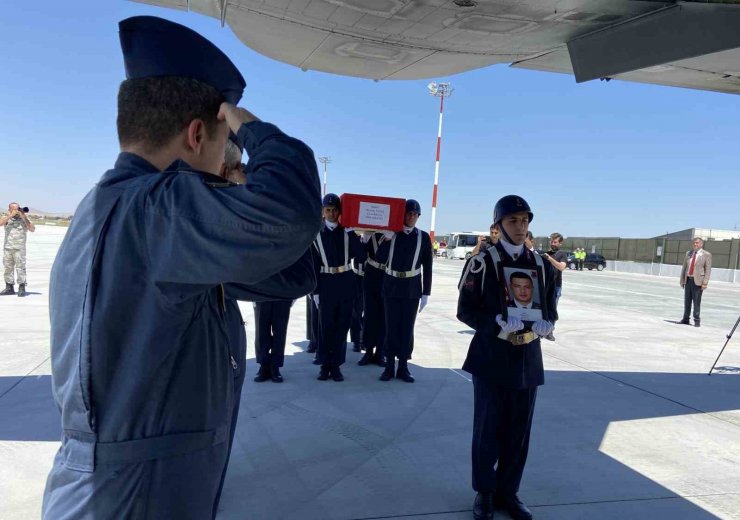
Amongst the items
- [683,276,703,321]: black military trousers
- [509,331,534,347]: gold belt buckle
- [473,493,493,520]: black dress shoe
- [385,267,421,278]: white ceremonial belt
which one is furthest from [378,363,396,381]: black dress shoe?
[683,276,703,321]: black military trousers

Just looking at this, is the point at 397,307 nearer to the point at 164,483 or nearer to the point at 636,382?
the point at 636,382

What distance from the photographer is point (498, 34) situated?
338 centimetres

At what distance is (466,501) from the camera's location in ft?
10.1

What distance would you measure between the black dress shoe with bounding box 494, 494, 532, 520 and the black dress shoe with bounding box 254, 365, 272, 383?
2988mm

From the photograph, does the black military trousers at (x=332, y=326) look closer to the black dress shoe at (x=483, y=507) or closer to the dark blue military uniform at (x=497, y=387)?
the dark blue military uniform at (x=497, y=387)

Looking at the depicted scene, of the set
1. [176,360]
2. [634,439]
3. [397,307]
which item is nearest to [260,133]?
[176,360]

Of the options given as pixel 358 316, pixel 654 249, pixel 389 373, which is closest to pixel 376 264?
pixel 358 316

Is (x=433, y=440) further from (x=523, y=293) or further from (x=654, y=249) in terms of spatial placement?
(x=654, y=249)

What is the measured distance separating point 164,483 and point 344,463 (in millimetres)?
2681

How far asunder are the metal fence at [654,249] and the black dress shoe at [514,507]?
35.6m

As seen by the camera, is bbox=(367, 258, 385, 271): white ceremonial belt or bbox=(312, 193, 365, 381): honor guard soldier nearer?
bbox=(312, 193, 365, 381): honor guard soldier

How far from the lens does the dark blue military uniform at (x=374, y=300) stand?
6.36 m

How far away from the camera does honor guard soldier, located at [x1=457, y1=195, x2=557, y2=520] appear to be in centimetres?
292

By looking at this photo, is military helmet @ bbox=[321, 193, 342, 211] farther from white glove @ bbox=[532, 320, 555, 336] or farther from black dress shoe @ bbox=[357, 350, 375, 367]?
white glove @ bbox=[532, 320, 555, 336]
